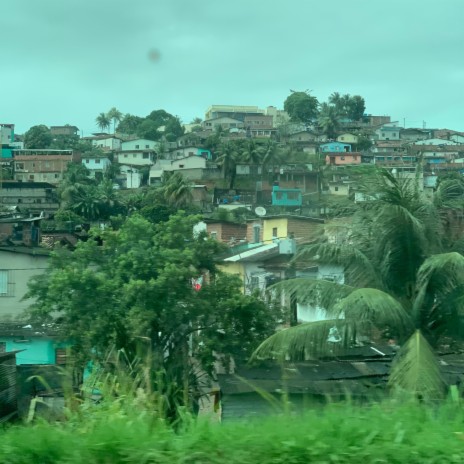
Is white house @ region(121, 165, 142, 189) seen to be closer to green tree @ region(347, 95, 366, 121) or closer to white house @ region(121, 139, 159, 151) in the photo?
white house @ region(121, 139, 159, 151)

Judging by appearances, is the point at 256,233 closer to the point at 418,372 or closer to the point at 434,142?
the point at 418,372

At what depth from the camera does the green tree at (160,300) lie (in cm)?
1545

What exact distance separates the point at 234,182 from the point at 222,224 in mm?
22226

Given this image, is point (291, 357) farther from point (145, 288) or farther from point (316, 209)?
point (316, 209)

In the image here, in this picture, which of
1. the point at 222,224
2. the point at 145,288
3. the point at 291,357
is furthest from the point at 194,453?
the point at 222,224

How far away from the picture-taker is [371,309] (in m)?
10.8

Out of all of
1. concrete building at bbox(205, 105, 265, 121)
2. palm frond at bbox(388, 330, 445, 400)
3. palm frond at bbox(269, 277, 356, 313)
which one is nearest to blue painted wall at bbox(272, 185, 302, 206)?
palm frond at bbox(269, 277, 356, 313)

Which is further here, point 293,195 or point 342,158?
point 342,158

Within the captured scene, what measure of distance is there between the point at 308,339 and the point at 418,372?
1.96 meters

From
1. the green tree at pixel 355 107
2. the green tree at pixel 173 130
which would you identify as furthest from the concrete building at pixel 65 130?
the green tree at pixel 355 107

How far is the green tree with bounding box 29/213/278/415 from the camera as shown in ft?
50.7

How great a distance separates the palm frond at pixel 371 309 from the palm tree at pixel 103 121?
9630 centimetres

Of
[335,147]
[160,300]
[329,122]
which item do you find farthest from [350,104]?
[160,300]

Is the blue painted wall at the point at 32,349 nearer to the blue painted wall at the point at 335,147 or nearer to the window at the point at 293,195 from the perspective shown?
the window at the point at 293,195
